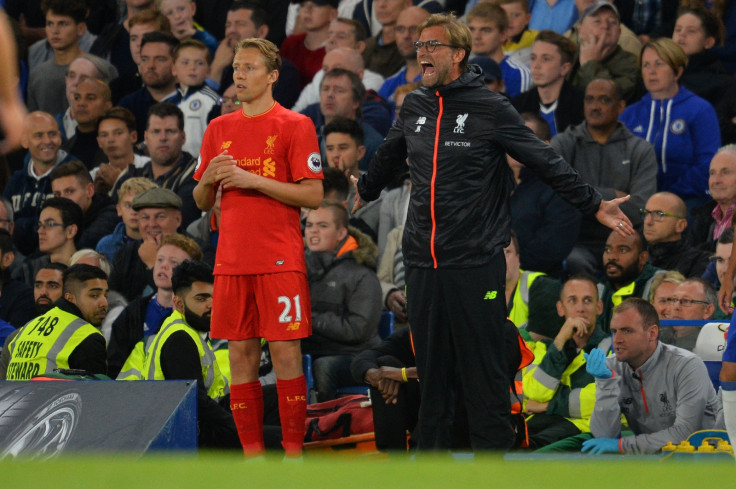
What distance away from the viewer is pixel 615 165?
28.9 ft

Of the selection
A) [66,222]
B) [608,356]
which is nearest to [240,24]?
[66,222]

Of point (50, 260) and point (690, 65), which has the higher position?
point (690, 65)

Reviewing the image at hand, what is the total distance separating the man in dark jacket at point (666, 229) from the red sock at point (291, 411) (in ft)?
12.0

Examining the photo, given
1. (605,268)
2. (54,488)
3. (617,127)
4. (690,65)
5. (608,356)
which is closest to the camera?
(54,488)

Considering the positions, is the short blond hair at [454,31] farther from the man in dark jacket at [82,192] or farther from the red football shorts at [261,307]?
the man in dark jacket at [82,192]

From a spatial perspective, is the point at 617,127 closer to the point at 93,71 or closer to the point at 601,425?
the point at 601,425

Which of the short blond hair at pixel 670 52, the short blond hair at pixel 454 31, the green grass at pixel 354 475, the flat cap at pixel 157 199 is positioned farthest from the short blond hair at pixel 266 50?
the short blond hair at pixel 670 52

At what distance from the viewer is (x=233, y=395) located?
5.83m

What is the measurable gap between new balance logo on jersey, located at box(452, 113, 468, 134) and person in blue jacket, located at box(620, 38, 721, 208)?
4.02 m

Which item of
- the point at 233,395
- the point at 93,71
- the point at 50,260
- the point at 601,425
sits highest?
the point at 93,71

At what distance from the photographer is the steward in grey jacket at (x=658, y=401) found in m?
6.51

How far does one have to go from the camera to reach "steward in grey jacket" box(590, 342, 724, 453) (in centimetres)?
651

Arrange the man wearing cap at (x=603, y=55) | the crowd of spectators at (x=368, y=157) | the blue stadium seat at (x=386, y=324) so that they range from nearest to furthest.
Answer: the crowd of spectators at (x=368, y=157) < the blue stadium seat at (x=386, y=324) < the man wearing cap at (x=603, y=55)

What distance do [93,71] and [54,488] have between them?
9303 mm
